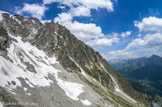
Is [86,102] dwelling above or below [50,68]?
below

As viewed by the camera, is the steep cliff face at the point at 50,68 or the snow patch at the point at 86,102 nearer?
the steep cliff face at the point at 50,68

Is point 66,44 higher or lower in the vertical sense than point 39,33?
lower

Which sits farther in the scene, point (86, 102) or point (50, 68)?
point (50, 68)

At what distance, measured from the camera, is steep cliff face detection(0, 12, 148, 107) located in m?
48.7

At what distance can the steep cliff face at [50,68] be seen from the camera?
4869cm

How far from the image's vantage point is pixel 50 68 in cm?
8488

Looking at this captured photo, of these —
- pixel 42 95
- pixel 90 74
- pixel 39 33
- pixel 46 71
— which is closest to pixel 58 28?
pixel 39 33

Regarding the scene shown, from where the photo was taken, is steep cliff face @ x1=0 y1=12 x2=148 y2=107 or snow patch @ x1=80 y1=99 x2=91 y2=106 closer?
steep cliff face @ x1=0 y1=12 x2=148 y2=107

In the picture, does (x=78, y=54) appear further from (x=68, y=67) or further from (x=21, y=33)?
(x=21, y=33)

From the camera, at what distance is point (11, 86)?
41094 mm

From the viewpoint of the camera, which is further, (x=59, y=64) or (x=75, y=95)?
(x=59, y=64)

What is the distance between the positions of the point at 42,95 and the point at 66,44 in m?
80.7

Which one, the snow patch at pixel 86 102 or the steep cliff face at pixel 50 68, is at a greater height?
the steep cliff face at pixel 50 68

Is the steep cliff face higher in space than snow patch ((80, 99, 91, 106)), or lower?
higher
